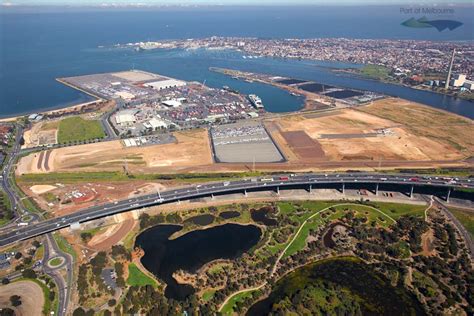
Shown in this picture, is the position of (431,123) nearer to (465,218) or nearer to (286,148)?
(286,148)

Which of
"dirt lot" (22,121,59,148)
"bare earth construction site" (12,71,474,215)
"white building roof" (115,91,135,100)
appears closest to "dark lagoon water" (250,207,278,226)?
"bare earth construction site" (12,71,474,215)

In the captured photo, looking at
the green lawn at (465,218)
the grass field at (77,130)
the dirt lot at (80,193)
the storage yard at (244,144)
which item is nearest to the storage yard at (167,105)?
the grass field at (77,130)

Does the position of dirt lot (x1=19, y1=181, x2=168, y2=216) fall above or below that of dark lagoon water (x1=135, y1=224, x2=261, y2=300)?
above

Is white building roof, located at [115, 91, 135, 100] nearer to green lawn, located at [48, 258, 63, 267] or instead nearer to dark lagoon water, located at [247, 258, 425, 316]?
green lawn, located at [48, 258, 63, 267]

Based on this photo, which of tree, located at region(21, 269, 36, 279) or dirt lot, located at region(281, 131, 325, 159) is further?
dirt lot, located at region(281, 131, 325, 159)

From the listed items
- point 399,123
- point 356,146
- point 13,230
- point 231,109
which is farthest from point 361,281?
point 231,109

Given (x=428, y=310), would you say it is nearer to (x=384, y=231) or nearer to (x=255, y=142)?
(x=384, y=231)

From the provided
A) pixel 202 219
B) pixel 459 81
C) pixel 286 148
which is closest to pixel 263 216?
pixel 202 219

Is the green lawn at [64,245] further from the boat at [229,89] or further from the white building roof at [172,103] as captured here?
the boat at [229,89]
